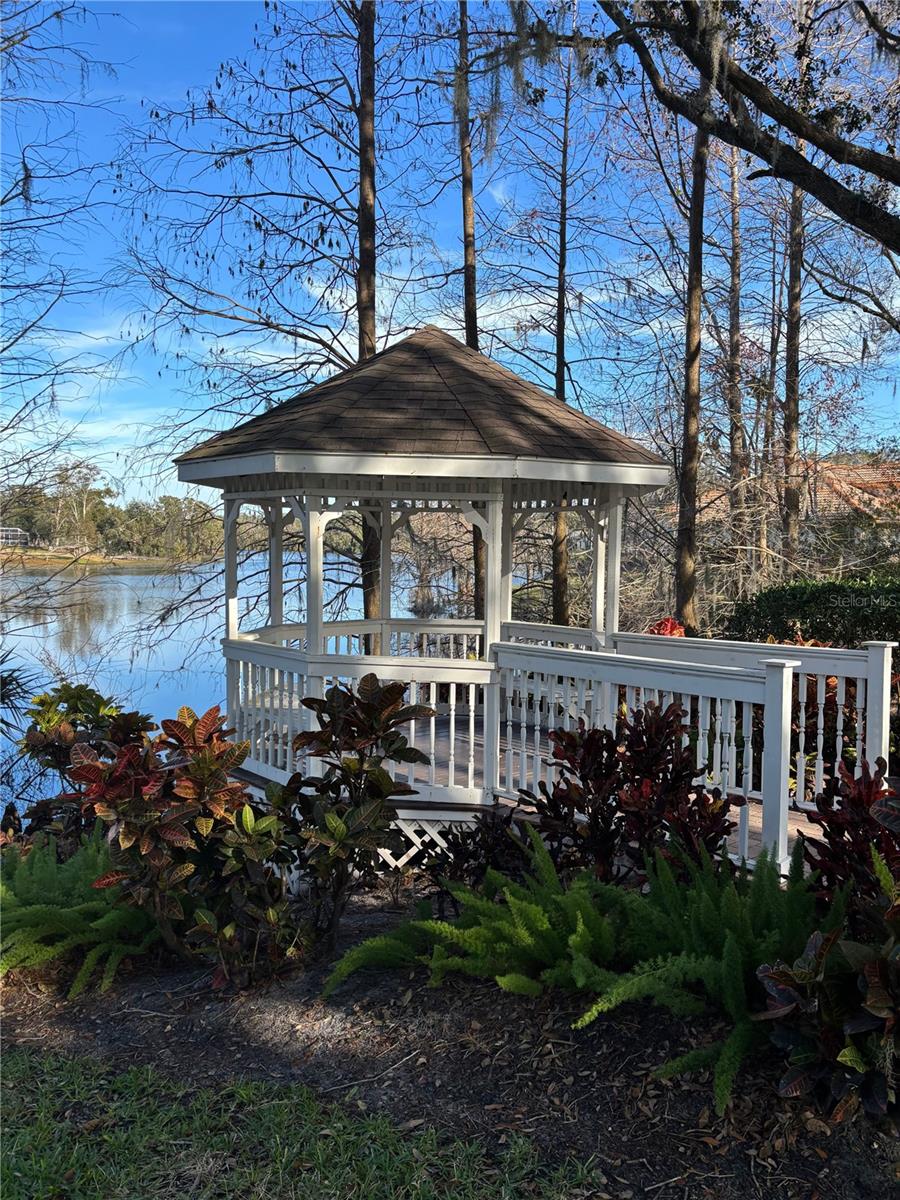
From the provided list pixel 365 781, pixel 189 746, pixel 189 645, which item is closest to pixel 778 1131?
pixel 365 781

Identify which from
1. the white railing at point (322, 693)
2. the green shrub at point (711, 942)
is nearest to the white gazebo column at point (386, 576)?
the white railing at point (322, 693)

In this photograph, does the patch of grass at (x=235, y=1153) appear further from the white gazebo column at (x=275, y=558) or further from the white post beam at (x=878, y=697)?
the white gazebo column at (x=275, y=558)

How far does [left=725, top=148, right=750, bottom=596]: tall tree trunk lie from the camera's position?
54.7 ft

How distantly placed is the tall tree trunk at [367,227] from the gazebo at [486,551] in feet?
13.8

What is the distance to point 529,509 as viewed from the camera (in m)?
8.62

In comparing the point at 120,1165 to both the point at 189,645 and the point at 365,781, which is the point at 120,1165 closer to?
the point at 365,781

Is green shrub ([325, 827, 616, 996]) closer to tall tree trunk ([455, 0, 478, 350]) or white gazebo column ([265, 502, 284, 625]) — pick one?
white gazebo column ([265, 502, 284, 625])

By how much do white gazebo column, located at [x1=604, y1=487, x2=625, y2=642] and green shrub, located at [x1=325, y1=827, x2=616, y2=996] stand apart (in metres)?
3.91

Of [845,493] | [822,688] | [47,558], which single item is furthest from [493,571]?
[845,493]

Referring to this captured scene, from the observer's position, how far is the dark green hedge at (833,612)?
9.69 meters

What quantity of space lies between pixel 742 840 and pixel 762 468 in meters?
12.6

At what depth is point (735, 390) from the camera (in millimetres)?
16953

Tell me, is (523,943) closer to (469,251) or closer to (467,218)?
(469,251)

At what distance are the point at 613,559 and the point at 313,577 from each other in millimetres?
2651
